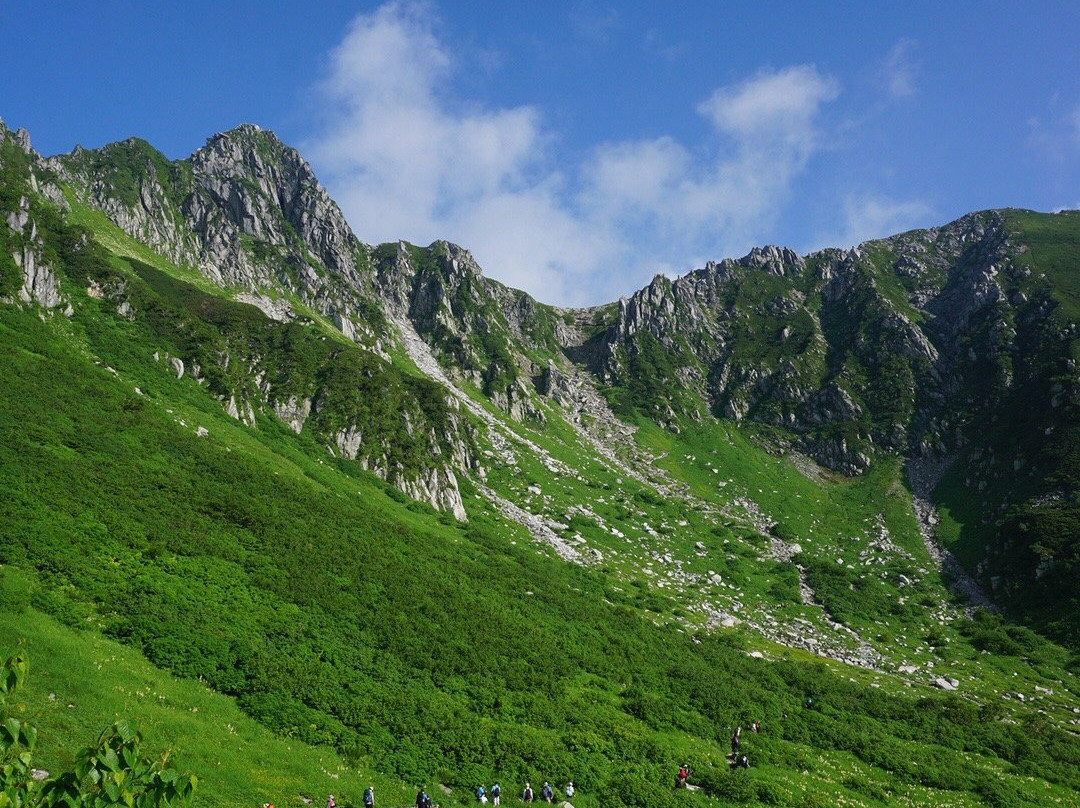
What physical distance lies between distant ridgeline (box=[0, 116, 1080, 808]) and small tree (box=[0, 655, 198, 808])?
21.7 metres

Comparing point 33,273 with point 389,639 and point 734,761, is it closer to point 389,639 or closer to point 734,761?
point 389,639

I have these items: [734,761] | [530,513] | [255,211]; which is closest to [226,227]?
[255,211]

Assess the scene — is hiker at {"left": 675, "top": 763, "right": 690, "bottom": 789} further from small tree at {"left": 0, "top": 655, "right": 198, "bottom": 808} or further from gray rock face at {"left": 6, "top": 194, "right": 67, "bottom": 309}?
gray rock face at {"left": 6, "top": 194, "right": 67, "bottom": 309}

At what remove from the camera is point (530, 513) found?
90.6 metres

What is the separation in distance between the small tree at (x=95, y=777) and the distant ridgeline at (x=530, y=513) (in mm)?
21711

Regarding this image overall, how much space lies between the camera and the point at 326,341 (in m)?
108

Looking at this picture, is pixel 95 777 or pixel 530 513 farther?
pixel 530 513

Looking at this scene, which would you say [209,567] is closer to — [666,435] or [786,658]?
[786,658]

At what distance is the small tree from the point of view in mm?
6121

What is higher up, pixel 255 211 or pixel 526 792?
pixel 255 211

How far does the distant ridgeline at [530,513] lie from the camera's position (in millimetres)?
31203

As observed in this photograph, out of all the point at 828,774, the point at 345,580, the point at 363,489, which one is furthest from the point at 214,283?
the point at 828,774

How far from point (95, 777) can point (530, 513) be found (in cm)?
8528

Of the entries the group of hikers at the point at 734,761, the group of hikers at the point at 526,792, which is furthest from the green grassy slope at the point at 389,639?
the group of hikers at the point at 526,792
